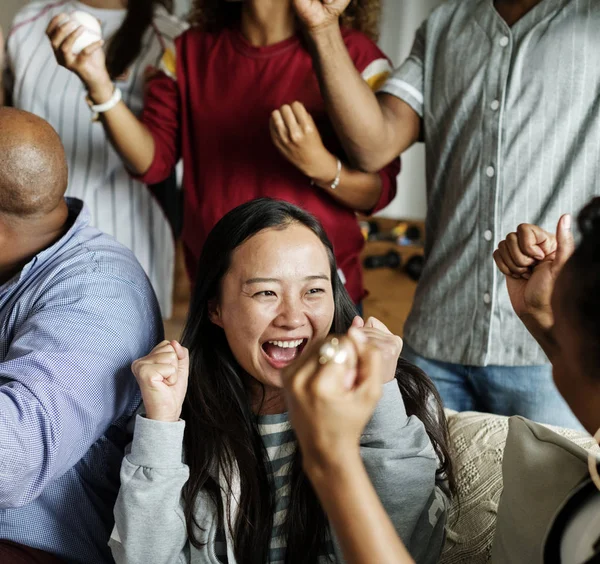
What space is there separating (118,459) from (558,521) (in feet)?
2.70

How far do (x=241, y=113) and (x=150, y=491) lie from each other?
1.01 m

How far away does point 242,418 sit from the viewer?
150 centimetres

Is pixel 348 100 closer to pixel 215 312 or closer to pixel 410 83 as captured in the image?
pixel 410 83

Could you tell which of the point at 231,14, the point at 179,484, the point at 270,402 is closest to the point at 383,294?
the point at 231,14

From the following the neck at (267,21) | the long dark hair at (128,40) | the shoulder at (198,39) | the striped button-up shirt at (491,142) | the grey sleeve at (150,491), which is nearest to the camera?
the grey sleeve at (150,491)

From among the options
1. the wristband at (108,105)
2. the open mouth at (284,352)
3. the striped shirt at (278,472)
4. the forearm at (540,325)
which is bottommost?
the striped shirt at (278,472)

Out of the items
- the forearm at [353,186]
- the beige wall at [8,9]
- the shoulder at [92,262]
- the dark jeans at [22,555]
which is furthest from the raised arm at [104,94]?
the beige wall at [8,9]

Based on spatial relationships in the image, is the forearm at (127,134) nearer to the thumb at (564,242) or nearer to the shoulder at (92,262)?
the shoulder at (92,262)

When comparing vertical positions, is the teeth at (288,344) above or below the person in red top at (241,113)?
below

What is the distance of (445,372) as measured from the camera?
73.4 inches

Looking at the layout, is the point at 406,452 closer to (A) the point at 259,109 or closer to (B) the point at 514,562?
(B) the point at 514,562

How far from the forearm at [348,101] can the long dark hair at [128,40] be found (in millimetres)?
669

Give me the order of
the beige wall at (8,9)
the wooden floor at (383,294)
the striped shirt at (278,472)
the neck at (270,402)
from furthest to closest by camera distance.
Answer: the beige wall at (8,9) < the wooden floor at (383,294) < the neck at (270,402) < the striped shirt at (278,472)

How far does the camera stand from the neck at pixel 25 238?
158 cm
